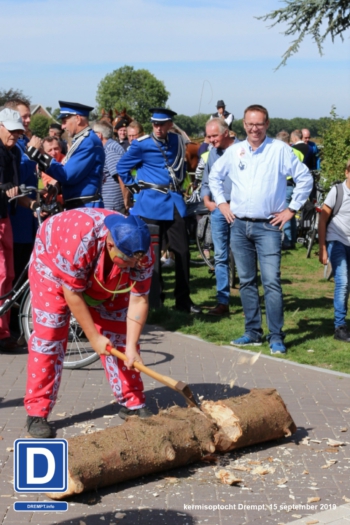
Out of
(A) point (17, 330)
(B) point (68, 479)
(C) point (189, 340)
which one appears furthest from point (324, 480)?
(A) point (17, 330)

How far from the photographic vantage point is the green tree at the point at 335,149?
47.9 feet

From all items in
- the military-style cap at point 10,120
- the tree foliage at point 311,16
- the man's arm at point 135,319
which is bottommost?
the man's arm at point 135,319

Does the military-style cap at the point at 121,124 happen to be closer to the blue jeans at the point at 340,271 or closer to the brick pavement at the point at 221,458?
the blue jeans at the point at 340,271

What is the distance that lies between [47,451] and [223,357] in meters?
3.78

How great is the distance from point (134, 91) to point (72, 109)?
107 m

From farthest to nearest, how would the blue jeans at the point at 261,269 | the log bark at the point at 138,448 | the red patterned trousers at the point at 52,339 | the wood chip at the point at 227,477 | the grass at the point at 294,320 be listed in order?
the grass at the point at 294,320 → the blue jeans at the point at 261,269 → the red patterned trousers at the point at 52,339 → the wood chip at the point at 227,477 → the log bark at the point at 138,448

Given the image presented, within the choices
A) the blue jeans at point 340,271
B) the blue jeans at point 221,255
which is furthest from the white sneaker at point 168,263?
the blue jeans at point 340,271

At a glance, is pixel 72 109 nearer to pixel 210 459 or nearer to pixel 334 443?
pixel 210 459

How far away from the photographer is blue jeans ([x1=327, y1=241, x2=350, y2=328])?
8.70 meters

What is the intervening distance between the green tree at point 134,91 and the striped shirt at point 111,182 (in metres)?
100

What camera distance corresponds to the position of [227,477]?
16.1 ft

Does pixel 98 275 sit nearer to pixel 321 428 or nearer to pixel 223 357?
pixel 321 428

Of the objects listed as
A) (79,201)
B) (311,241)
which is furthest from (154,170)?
(311,241)

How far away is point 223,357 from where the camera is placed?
802 cm
